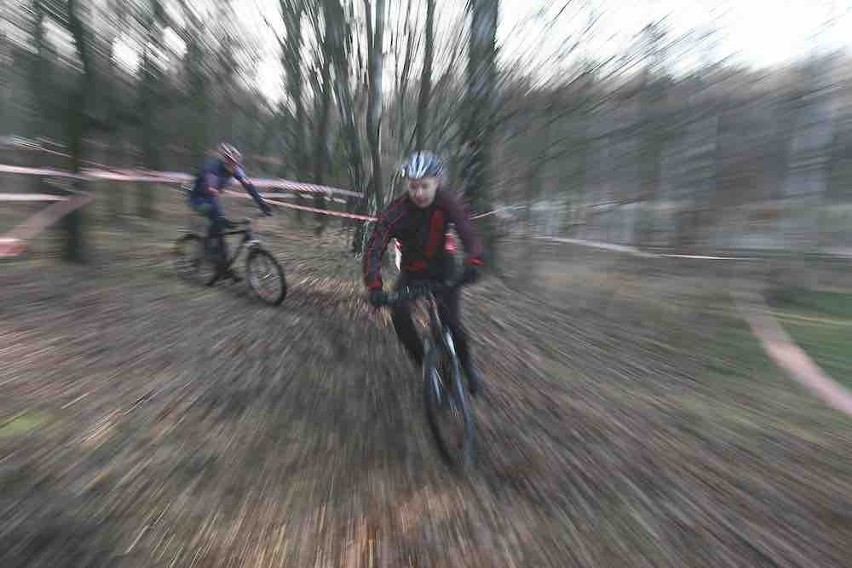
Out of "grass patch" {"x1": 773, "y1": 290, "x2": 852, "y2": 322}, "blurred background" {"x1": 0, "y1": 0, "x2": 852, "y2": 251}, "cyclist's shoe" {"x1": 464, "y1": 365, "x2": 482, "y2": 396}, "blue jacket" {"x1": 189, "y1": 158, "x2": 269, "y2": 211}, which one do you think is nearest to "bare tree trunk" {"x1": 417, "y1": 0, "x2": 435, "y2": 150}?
"blurred background" {"x1": 0, "y1": 0, "x2": 852, "y2": 251}

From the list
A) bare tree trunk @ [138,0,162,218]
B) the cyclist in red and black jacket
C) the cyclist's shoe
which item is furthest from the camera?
bare tree trunk @ [138,0,162,218]

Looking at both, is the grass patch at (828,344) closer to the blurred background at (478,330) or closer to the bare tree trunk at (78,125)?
the blurred background at (478,330)

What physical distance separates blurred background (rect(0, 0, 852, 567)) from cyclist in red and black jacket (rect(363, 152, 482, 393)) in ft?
2.22

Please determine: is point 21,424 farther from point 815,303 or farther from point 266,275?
point 815,303

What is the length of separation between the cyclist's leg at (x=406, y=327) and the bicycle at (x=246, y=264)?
363cm

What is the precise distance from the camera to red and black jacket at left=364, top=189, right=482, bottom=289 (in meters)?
3.94

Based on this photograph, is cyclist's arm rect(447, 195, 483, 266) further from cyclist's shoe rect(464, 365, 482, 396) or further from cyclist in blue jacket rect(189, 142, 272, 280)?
cyclist in blue jacket rect(189, 142, 272, 280)

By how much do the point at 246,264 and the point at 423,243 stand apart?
4.46 metres

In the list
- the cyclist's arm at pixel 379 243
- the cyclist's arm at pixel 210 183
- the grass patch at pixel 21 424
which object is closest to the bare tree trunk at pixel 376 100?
the cyclist's arm at pixel 210 183

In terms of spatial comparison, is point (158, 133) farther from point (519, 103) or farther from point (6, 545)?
point (6, 545)

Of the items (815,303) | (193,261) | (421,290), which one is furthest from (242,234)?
(815,303)

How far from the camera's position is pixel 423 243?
411 cm

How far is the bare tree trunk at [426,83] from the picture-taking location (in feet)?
34.3

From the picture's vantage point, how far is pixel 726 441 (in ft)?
13.4
